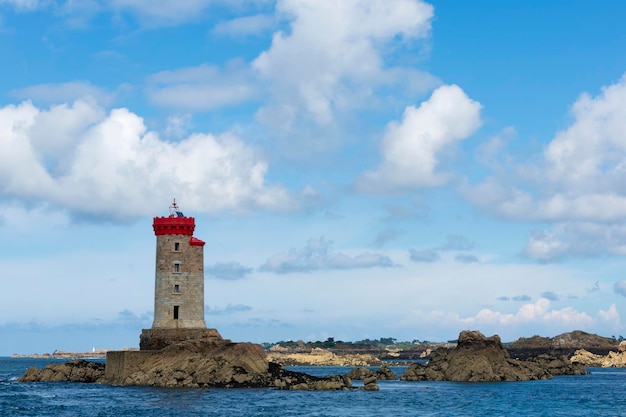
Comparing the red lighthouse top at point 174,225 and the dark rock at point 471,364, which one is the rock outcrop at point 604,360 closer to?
the dark rock at point 471,364

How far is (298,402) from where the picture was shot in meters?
54.3

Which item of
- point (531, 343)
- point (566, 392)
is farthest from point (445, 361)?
point (531, 343)

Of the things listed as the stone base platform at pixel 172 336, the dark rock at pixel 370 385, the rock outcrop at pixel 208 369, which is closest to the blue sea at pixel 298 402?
the dark rock at pixel 370 385

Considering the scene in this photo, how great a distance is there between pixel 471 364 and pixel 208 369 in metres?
29.7

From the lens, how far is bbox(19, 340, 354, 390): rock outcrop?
62094 mm

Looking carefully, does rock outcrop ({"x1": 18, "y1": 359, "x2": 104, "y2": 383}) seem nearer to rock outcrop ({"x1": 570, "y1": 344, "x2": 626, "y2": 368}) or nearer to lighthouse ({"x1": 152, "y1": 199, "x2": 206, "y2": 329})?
lighthouse ({"x1": 152, "y1": 199, "x2": 206, "y2": 329})

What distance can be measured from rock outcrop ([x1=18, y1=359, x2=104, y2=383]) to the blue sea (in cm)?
220

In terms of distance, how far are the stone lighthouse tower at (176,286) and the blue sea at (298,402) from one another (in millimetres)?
5036

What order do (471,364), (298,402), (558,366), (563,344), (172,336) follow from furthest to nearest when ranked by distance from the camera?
(563,344) < (558,366) < (471,364) < (172,336) < (298,402)

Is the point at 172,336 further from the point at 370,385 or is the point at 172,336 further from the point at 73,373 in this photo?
the point at 370,385

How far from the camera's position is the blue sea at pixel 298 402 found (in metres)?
49.7

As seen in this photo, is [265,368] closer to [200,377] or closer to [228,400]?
[200,377]

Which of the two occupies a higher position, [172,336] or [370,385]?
[172,336]

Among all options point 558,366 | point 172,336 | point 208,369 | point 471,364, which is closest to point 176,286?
point 172,336
